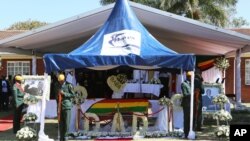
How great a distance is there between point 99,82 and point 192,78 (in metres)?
6.97

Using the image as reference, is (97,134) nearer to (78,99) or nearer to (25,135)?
(78,99)

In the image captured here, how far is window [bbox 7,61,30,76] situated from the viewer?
29658 mm

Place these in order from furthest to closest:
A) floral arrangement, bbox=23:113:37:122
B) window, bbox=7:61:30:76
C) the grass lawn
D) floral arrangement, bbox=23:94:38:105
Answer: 1. window, bbox=7:61:30:76
2. floral arrangement, bbox=23:94:38:105
3. the grass lawn
4. floral arrangement, bbox=23:113:37:122

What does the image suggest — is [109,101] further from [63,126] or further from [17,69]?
[17,69]

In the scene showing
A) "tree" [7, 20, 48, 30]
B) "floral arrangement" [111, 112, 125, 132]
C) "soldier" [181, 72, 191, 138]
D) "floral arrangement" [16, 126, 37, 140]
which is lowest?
"floral arrangement" [16, 126, 37, 140]

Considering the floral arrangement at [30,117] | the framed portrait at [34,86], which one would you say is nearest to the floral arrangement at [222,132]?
the floral arrangement at [30,117]

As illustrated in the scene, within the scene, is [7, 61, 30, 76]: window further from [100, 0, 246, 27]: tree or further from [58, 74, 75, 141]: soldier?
[58, 74, 75, 141]: soldier

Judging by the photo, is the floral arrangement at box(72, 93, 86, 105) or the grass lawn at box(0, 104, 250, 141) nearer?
the grass lawn at box(0, 104, 250, 141)

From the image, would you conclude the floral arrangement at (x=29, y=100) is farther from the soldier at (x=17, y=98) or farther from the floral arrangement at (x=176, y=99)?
the floral arrangement at (x=176, y=99)

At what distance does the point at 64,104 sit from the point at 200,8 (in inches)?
1002

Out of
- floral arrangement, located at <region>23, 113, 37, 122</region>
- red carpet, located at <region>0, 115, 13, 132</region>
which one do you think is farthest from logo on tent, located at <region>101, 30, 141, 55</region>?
red carpet, located at <region>0, 115, 13, 132</region>

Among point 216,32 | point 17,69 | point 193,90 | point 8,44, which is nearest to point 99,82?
point 8,44

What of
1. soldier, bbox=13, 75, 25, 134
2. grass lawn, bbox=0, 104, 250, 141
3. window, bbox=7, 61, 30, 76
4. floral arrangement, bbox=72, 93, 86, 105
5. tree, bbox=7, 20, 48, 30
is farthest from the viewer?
tree, bbox=7, 20, 48, 30

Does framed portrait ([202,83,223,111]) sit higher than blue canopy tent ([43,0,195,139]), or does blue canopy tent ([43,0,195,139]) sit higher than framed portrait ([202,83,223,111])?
blue canopy tent ([43,0,195,139])
